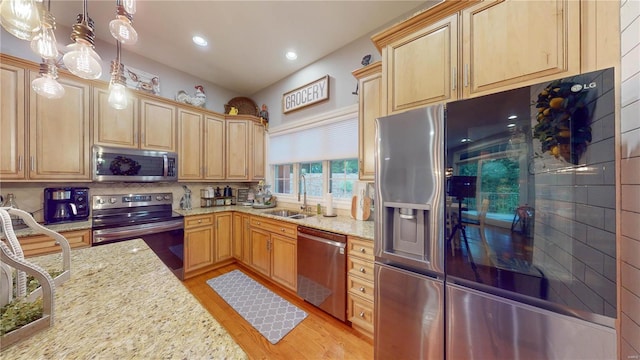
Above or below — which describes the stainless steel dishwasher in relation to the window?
below

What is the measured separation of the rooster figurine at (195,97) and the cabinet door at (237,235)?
1.80 m

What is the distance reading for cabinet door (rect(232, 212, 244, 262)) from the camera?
10.2 feet

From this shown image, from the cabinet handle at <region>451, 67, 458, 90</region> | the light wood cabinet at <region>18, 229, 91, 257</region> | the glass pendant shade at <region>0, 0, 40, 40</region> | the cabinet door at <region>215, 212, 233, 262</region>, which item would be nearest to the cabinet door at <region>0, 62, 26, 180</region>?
the light wood cabinet at <region>18, 229, 91, 257</region>

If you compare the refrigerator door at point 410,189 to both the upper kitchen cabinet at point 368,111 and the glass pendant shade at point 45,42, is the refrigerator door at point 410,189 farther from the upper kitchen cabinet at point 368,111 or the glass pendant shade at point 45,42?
the glass pendant shade at point 45,42

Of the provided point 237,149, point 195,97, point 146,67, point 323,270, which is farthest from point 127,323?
point 146,67

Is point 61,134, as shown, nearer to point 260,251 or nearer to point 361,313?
point 260,251

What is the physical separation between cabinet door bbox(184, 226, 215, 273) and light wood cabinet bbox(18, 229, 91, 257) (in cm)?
88

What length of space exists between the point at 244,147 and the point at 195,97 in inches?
40.2

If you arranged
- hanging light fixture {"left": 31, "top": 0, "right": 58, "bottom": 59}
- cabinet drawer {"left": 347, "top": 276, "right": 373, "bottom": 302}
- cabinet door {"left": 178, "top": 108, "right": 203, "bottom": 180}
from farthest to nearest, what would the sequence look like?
cabinet door {"left": 178, "top": 108, "right": 203, "bottom": 180} < cabinet drawer {"left": 347, "top": 276, "right": 373, "bottom": 302} < hanging light fixture {"left": 31, "top": 0, "right": 58, "bottom": 59}

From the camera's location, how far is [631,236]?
85 cm

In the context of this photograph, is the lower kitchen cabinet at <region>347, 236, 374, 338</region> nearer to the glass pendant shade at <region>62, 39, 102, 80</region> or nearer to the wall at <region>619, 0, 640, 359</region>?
the wall at <region>619, 0, 640, 359</region>

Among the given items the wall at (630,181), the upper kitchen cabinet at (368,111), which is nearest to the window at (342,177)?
the upper kitchen cabinet at (368,111)

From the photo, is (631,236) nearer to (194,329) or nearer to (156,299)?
(194,329)

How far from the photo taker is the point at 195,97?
3223 millimetres
